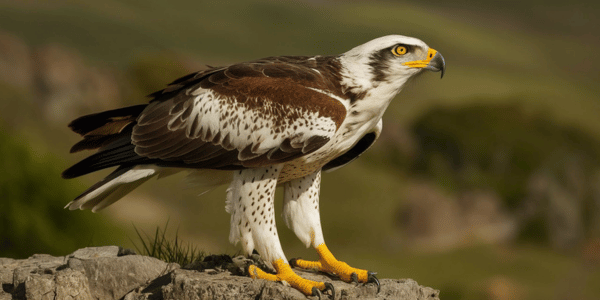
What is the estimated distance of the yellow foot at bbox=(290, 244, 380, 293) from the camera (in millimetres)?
5504

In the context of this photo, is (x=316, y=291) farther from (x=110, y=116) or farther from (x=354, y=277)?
(x=110, y=116)

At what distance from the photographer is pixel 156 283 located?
18.0 ft

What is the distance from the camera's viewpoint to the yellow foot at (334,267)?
5.50m

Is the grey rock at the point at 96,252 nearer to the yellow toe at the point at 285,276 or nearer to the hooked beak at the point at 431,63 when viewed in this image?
the yellow toe at the point at 285,276

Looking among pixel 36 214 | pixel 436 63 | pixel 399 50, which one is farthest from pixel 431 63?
pixel 36 214

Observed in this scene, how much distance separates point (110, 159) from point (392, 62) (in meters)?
2.84

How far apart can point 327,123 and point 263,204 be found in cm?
93

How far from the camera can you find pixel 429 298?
553 cm

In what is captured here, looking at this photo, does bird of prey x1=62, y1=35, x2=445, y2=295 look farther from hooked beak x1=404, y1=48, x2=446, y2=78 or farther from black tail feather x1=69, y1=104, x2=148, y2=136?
black tail feather x1=69, y1=104, x2=148, y2=136

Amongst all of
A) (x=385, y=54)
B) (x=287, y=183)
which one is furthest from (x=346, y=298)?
(x=385, y=54)

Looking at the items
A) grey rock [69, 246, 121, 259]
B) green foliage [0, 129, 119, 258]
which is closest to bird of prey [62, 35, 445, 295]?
grey rock [69, 246, 121, 259]

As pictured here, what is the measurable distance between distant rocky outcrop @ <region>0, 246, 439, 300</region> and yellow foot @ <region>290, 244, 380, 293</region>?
0.25 ft

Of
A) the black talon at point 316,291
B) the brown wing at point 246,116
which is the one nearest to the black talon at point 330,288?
the black talon at point 316,291

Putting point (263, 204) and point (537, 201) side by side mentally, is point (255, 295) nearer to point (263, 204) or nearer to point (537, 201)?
point (263, 204)
